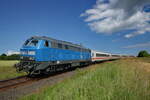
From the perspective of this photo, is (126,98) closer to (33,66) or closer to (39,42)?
(33,66)

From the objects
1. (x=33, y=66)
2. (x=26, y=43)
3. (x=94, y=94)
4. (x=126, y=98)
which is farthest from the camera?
(x=26, y=43)

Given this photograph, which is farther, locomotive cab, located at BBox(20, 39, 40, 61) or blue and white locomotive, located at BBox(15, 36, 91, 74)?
locomotive cab, located at BBox(20, 39, 40, 61)

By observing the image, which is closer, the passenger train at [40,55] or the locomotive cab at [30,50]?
the passenger train at [40,55]

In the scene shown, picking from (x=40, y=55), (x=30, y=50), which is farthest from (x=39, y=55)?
(x=30, y=50)

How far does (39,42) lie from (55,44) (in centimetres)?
235

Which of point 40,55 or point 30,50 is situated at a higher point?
point 30,50

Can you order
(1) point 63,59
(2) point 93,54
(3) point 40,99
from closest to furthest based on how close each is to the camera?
(3) point 40,99
(1) point 63,59
(2) point 93,54

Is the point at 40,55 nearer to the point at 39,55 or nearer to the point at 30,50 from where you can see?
the point at 39,55

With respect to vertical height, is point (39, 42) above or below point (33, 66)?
above

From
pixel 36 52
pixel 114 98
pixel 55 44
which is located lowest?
pixel 114 98

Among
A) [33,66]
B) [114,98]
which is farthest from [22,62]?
[114,98]

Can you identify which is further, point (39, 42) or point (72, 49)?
point (72, 49)

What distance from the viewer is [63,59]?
16.3 meters

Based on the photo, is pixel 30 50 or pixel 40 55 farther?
pixel 30 50
